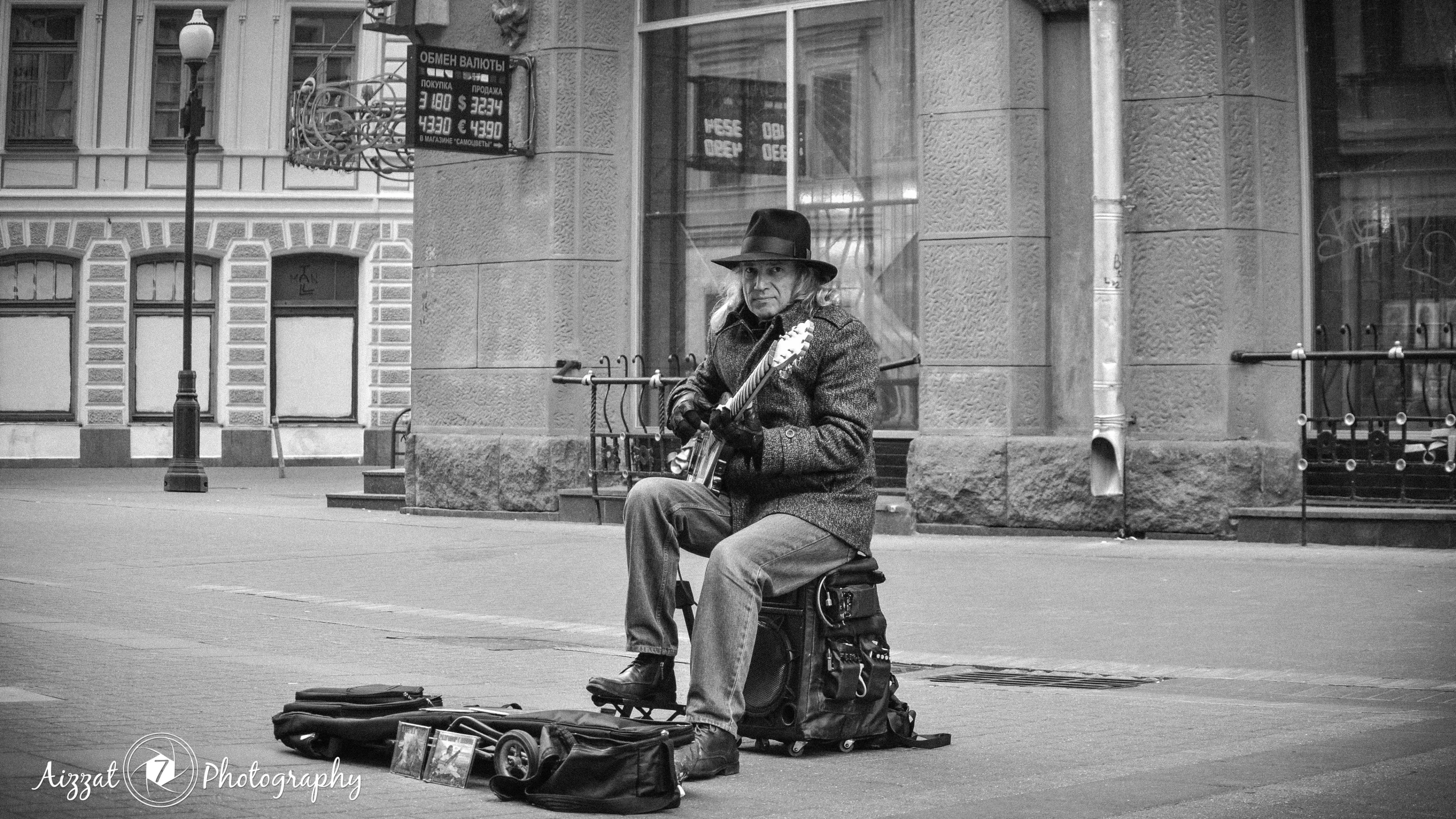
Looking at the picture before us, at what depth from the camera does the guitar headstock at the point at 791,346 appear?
591 cm

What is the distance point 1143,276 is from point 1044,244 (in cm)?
87

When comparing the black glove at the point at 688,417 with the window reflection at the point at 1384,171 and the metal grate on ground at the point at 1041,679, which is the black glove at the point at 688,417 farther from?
the window reflection at the point at 1384,171

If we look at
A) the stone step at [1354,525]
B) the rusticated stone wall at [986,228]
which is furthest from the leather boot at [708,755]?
the rusticated stone wall at [986,228]

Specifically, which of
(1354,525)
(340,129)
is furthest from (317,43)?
(1354,525)

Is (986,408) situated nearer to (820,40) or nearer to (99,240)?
(820,40)

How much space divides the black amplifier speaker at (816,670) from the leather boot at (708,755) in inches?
13.2

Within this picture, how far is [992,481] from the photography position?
43.4ft

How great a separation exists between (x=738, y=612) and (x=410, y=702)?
108 cm

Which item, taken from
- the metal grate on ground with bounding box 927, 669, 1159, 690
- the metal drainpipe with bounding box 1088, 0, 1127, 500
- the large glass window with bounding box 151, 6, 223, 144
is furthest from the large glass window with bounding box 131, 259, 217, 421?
the metal grate on ground with bounding box 927, 669, 1159, 690

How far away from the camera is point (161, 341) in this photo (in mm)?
31297

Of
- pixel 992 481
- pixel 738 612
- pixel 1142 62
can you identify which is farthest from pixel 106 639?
pixel 1142 62

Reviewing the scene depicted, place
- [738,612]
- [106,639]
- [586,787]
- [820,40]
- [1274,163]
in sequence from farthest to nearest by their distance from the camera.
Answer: [820,40], [1274,163], [106,639], [738,612], [586,787]

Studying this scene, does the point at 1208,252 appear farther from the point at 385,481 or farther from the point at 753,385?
the point at 385,481

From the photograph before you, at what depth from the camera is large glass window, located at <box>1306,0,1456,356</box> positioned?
12.6 metres
